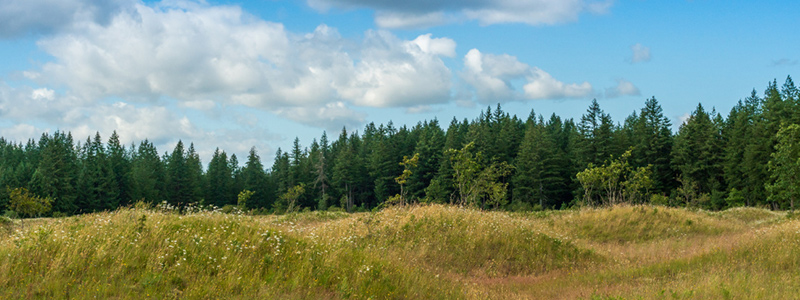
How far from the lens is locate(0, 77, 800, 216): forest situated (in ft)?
152

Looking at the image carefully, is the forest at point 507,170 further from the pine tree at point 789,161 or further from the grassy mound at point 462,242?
the grassy mound at point 462,242

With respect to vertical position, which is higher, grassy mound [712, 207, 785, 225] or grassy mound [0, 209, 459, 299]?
grassy mound [0, 209, 459, 299]

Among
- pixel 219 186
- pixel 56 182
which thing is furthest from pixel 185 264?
pixel 219 186

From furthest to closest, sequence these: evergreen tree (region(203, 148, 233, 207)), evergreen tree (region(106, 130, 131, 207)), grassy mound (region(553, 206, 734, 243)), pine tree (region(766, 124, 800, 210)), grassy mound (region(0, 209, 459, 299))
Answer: evergreen tree (region(203, 148, 233, 207)) < evergreen tree (region(106, 130, 131, 207)) < pine tree (region(766, 124, 800, 210)) < grassy mound (region(553, 206, 734, 243)) < grassy mound (region(0, 209, 459, 299))

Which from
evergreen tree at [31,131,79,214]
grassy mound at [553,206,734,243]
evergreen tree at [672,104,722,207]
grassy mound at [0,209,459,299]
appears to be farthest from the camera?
evergreen tree at [31,131,79,214]

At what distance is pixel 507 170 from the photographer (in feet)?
186

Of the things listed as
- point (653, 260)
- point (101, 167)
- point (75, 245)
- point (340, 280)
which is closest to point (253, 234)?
point (340, 280)

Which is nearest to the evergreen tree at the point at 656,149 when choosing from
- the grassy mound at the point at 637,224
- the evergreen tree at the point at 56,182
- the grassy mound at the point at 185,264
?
the grassy mound at the point at 637,224

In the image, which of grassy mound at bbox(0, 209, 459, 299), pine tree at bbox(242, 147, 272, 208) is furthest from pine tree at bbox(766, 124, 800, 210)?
pine tree at bbox(242, 147, 272, 208)

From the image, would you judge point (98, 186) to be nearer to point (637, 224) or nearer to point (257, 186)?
point (257, 186)

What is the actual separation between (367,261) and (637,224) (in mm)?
16474

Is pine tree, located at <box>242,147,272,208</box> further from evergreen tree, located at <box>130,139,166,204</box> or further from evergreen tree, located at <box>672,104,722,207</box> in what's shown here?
evergreen tree, located at <box>672,104,722,207</box>

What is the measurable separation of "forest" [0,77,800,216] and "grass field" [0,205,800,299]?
1656 cm

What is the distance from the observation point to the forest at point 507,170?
1820 inches
